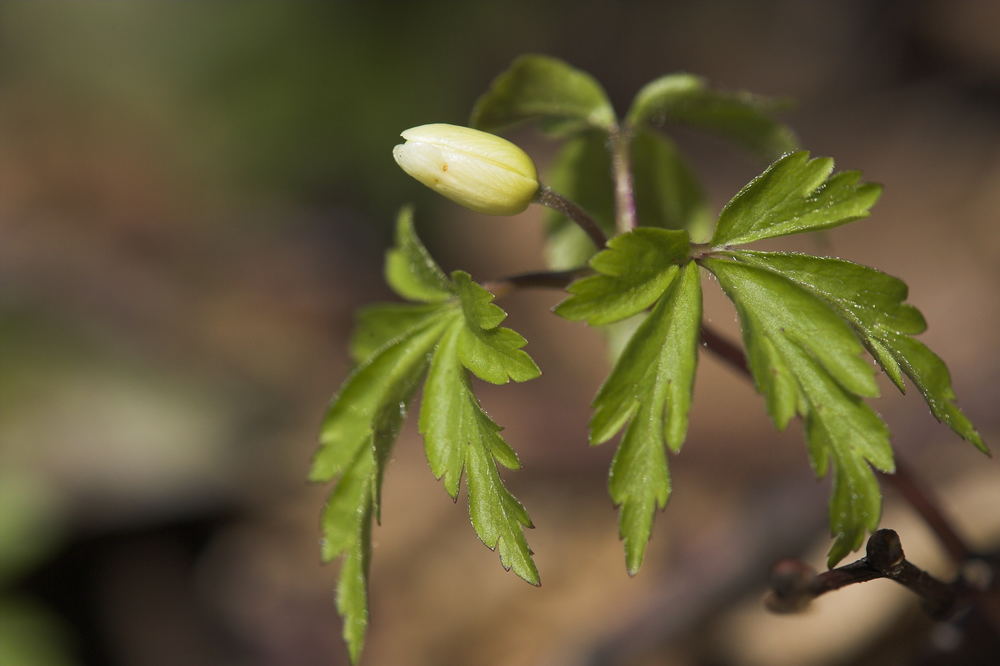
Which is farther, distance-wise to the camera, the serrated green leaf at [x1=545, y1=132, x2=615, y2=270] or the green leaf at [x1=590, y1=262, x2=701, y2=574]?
the serrated green leaf at [x1=545, y1=132, x2=615, y2=270]

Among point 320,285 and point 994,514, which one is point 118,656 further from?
point 994,514

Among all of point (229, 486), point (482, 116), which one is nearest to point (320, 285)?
point (229, 486)

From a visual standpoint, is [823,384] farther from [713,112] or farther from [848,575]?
[713,112]

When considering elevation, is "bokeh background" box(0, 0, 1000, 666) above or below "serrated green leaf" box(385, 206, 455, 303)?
below

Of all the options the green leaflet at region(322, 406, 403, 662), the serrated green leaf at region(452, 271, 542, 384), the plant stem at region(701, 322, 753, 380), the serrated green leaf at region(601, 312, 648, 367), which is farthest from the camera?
the serrated green leaf at region(601, 312, 648, 367)

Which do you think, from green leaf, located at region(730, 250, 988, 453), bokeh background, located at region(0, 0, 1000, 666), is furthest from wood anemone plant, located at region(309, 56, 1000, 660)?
bokeh background, located at region(0, 0, 1000, 666)

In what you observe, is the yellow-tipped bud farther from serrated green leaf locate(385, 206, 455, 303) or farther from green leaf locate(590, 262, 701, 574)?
green leaf locate(590, 262, 701, 574)
